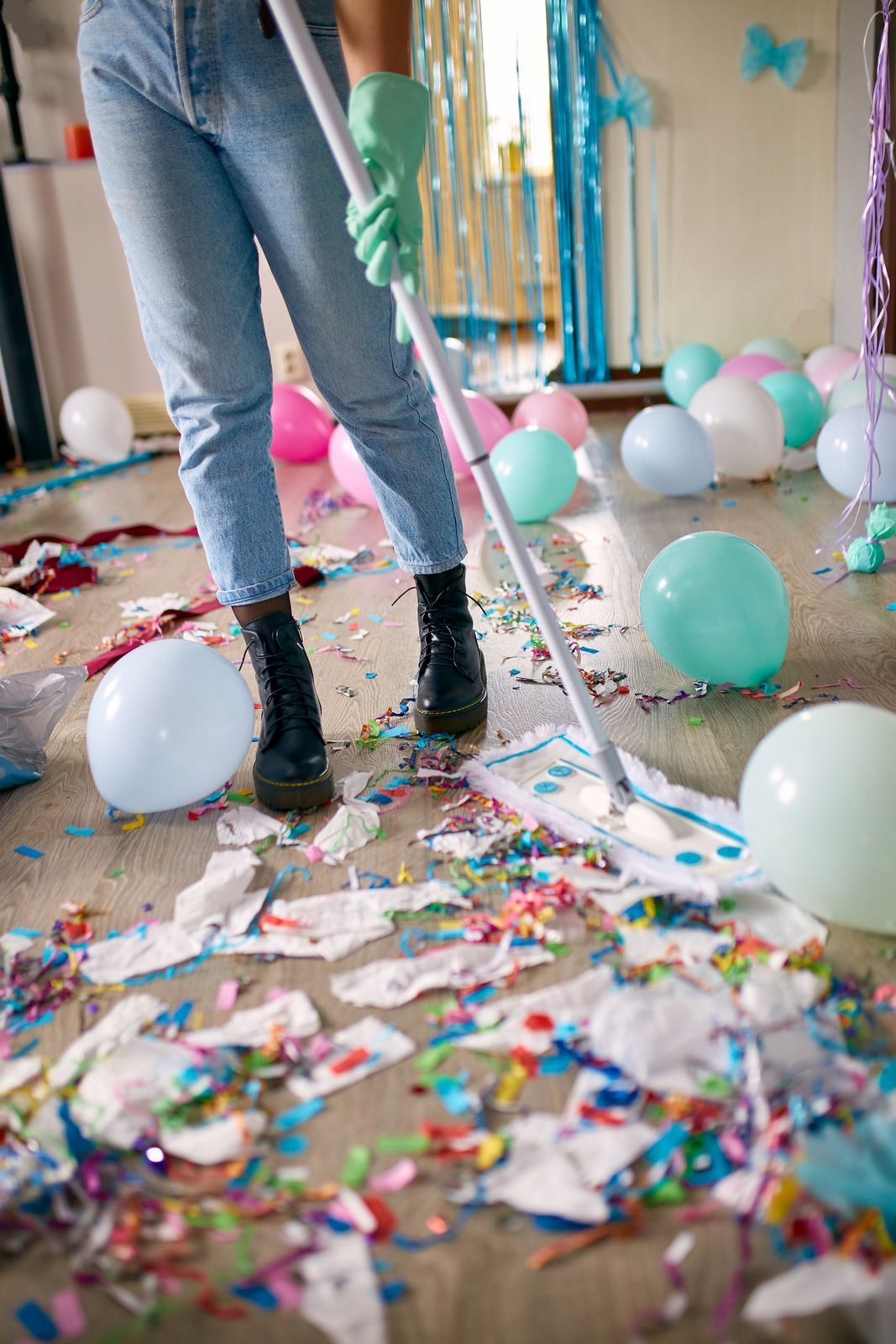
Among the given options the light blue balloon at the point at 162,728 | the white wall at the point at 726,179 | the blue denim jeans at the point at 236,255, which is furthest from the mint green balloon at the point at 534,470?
the white wall at the point at 726,179

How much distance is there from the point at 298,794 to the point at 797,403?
2119 mm

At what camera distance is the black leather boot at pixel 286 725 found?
1476 mm

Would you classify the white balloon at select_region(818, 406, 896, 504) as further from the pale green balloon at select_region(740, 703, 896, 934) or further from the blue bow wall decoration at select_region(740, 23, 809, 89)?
the blue bow wall decoration at select_region(740, 23, 809, 89)

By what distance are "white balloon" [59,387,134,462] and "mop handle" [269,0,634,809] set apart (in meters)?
2.71

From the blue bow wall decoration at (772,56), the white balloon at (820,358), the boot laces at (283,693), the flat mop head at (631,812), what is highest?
the blue bow wall decoration at (772,56)

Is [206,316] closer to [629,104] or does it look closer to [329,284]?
[329,284]

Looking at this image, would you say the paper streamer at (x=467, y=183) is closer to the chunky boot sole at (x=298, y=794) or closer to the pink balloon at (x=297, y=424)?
the pink balloon at (x=297, y=424)

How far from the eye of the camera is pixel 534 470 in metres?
2.63

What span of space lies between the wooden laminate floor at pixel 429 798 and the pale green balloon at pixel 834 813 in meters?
0.06

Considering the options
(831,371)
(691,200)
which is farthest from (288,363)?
(831,371)

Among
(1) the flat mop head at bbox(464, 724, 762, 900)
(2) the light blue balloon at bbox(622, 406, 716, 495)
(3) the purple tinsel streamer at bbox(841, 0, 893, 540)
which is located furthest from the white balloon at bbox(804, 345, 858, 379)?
(1) the flat mop head at bbox(464, 724, 762, 900)

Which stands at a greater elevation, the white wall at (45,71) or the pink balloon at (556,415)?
the white wall at (45,71)

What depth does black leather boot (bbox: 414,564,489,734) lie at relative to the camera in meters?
1.64

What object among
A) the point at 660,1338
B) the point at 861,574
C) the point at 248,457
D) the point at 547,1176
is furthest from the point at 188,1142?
the point at 861,574
